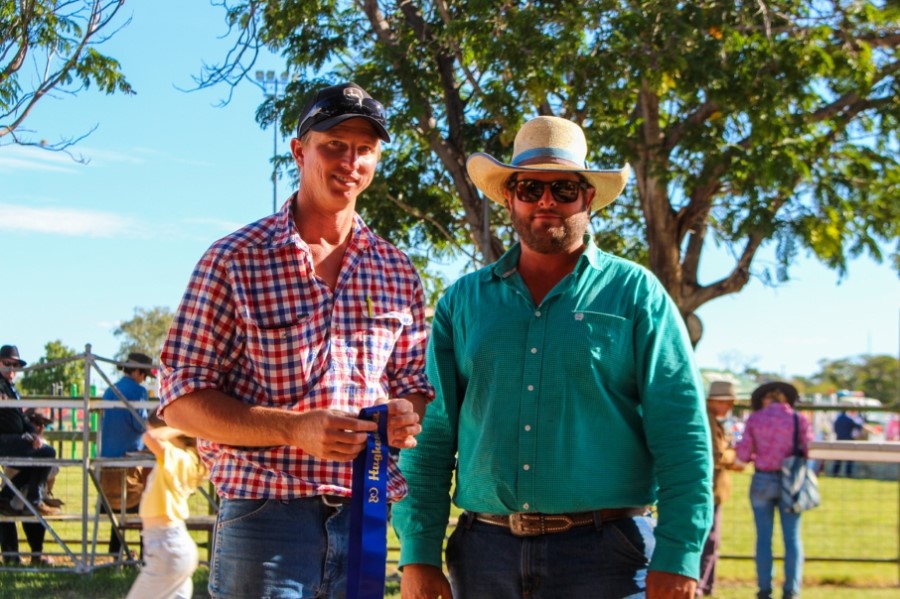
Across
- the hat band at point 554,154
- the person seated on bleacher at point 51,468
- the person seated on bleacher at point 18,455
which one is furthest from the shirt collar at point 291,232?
the person seated on bleacher at point 51,468

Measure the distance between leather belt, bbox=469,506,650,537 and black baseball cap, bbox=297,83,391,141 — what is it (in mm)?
1143

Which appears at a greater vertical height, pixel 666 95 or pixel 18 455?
pixel 666 95

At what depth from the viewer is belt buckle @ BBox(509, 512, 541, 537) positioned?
3.03 meters

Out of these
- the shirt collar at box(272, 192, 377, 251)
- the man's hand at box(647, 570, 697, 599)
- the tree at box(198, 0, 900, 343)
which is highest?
the tree at box(198, 0, 900, 343)

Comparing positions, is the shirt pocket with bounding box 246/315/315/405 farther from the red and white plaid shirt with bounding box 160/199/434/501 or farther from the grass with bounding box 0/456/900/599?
the grass with bounding box 0/456/900/599

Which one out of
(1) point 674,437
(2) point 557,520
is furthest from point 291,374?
(1) point 674,437

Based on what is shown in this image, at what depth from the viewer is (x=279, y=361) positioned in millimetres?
2592

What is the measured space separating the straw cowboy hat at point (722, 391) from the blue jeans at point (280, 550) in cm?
696

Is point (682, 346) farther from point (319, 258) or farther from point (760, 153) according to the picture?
point (760, 153)

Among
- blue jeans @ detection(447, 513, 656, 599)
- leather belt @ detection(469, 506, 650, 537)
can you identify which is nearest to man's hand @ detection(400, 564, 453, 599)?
blue jeans @ detection(447, 513, 656, 599)

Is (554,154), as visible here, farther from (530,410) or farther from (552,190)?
(530,410)

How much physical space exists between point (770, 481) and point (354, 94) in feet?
23.3

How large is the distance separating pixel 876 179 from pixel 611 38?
311cm

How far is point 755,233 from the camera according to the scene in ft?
32.8
